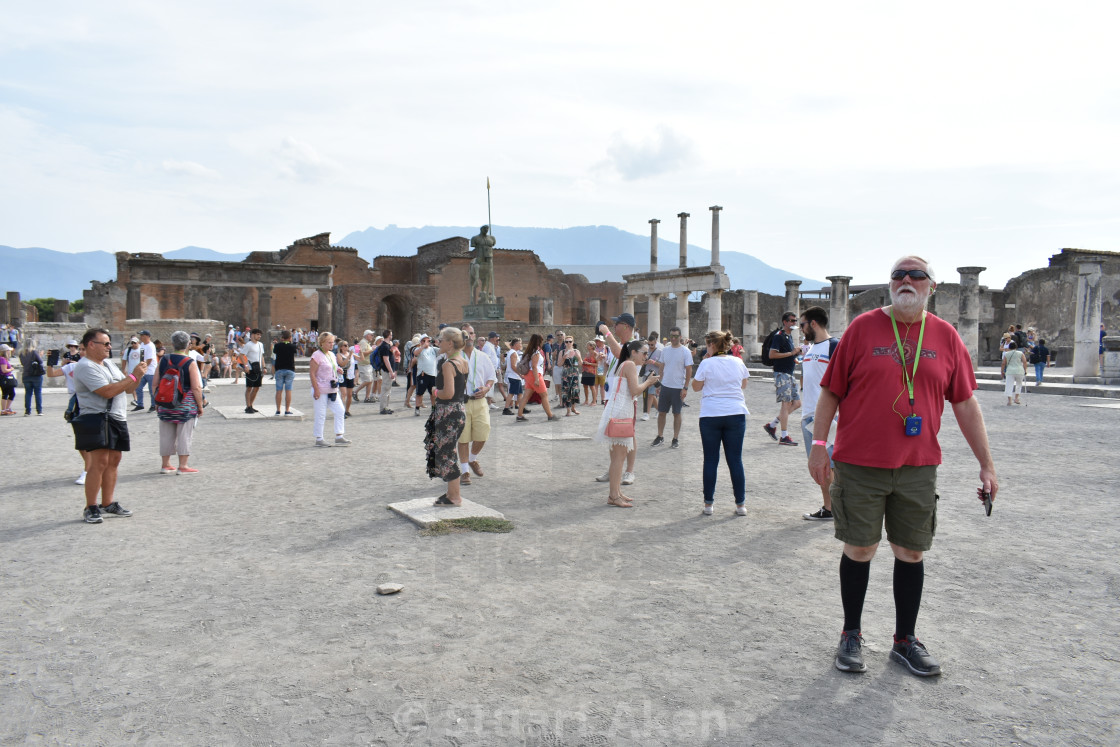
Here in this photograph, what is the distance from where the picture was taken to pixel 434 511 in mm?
6355

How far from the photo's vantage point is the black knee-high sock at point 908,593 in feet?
11.5

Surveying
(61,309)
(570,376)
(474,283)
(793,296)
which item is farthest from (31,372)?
(61,309)

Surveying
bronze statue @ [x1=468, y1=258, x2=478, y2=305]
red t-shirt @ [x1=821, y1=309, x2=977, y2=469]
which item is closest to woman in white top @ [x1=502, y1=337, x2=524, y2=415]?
red t-shirt @ [x1=821, y1=309, x2=977, y2=469]

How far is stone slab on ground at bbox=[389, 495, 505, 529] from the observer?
20.1ft

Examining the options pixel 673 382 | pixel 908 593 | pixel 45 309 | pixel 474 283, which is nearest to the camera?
pixel 908 593

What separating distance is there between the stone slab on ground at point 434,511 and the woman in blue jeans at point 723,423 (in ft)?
5.75

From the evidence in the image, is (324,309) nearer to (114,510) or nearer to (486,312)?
(486,312)

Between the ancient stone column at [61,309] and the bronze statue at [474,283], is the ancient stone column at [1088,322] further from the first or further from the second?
the ancient stone column at [61,309]

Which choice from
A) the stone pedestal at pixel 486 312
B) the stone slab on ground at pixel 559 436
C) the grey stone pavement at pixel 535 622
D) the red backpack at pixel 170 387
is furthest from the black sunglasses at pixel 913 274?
the stone pedestal at pixel 486 312

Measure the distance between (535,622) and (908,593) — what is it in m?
1.80

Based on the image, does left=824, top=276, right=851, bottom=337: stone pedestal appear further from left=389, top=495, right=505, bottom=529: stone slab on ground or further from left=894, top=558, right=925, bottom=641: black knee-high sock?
left=894, top=558, right=925, bottom=641: black knee-high sock

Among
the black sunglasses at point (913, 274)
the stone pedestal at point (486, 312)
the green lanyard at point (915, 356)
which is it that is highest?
the stone pedestal at point (486, 312)

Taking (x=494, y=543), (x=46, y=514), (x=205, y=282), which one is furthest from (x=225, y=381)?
(x=494, y=543)

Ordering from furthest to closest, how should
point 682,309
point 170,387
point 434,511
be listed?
point 682,309, point 170,387, point 434,511
